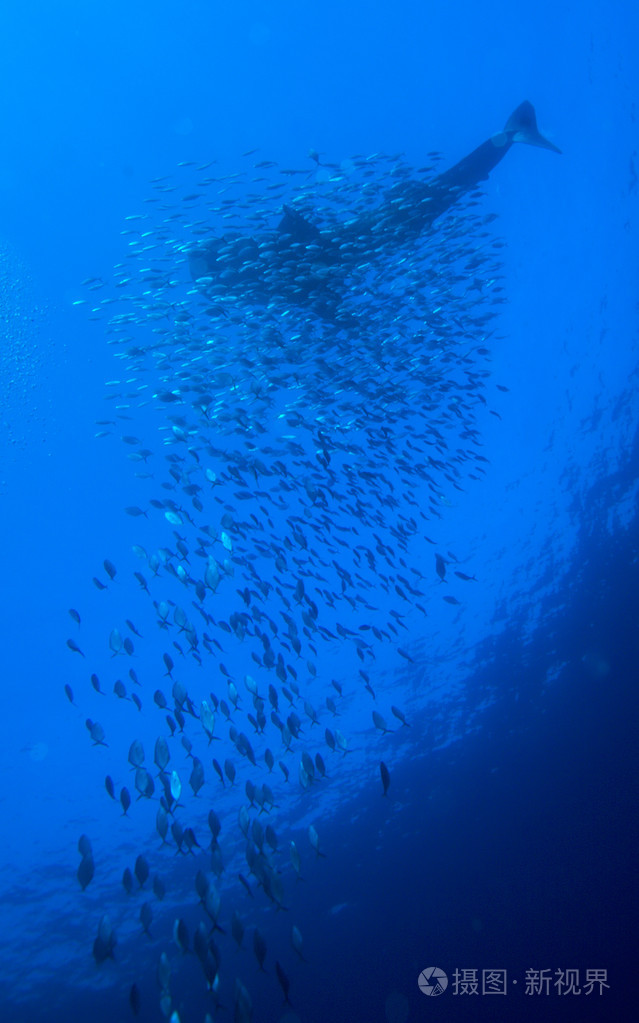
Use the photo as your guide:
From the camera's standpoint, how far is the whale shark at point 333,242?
454 inches

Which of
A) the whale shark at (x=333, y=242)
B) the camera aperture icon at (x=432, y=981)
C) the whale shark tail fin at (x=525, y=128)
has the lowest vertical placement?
the camera aperture icon at (x=432, y=981)

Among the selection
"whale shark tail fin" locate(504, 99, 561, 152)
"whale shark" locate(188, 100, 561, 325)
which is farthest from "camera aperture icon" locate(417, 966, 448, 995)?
"whale shark tail fin" locate(504, 99, 561, 152)

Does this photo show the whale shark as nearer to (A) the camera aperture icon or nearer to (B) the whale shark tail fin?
(B) the whale shark tail fin

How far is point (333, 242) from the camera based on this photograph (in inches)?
466

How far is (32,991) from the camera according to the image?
1895 centimetres

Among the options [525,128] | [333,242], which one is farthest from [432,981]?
[525,128]

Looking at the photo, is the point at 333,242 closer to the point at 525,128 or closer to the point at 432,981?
the point at 525,128

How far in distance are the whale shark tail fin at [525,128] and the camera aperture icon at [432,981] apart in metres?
20.1

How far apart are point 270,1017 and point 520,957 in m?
6.74

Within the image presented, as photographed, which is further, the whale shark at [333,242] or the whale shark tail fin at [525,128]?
the whale shark tail fin at [525,128]

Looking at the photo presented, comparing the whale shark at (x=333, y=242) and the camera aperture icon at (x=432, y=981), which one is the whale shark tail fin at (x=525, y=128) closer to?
the whale shark at (x=333, y=242)

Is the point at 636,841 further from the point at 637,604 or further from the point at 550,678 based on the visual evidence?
the point at 637,604

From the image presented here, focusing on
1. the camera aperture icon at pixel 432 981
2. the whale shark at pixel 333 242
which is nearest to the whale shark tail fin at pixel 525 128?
the whale shark at pixel 333 242

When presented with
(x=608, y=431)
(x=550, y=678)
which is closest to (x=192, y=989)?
(x=550, y=678)
